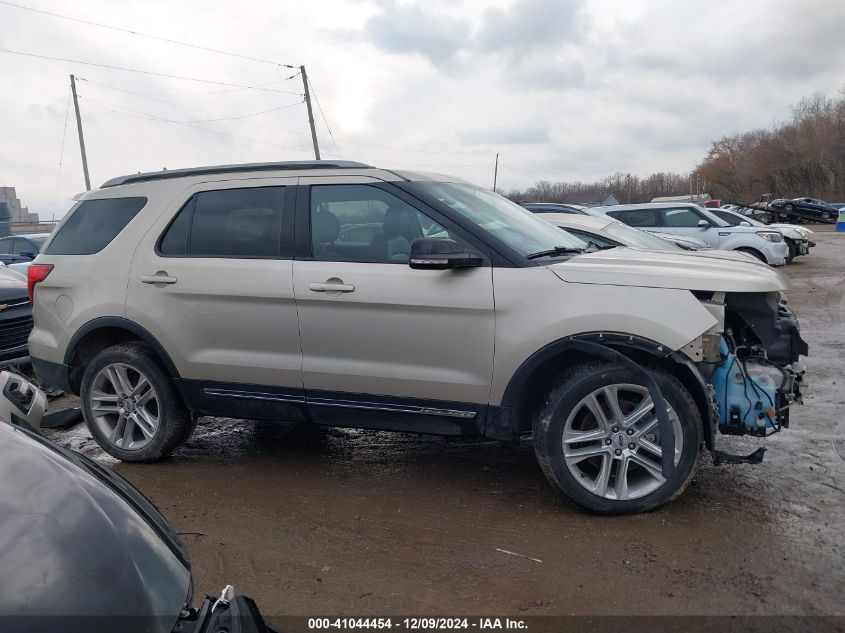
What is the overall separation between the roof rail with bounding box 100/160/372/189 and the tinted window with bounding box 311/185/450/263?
17cm

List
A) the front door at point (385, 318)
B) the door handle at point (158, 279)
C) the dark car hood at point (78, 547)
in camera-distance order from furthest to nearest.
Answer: the door handle at point (158, 279) < the front door at point (385, 318) < the dark car hood at point (78, 547)

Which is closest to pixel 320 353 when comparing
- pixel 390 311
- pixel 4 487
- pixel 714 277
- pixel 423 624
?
pixel 390 311

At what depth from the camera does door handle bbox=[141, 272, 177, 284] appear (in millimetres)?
4891

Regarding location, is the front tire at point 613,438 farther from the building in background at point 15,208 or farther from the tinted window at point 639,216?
the building in background at point 15,208

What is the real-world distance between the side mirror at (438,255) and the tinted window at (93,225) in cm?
230

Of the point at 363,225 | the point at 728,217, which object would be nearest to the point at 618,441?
the point at 363,225

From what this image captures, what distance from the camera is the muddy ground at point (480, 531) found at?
127 inches

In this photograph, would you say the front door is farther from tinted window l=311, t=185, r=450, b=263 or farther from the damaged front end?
the damaged front end

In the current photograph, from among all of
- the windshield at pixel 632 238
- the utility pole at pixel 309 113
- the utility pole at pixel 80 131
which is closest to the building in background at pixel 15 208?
the utility pole at pixel 80 131

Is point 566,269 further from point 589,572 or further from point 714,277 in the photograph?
point 589,572

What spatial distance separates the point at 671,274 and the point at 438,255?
123cm

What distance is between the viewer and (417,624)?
306 cm

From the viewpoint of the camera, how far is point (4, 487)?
1824mm

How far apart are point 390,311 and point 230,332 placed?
1.14 meters
